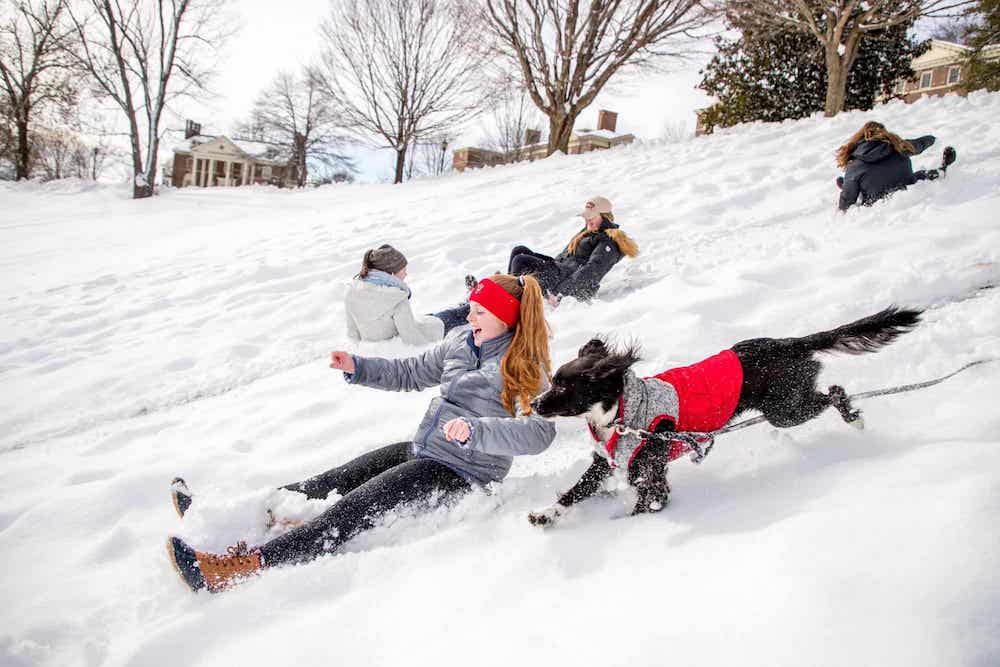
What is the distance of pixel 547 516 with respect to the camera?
2.12m

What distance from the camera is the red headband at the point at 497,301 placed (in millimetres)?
2521

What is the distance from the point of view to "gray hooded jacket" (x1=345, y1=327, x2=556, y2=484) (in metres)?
2.12

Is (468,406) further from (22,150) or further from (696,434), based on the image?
(22,150)

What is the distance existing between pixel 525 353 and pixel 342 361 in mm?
898

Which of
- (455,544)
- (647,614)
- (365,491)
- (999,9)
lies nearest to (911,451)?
(647,614)

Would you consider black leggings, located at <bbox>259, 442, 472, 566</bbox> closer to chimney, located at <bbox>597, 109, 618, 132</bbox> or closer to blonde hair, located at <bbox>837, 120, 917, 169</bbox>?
blonde hair, located at <bbox>837, 120, 917, 169</bbox>

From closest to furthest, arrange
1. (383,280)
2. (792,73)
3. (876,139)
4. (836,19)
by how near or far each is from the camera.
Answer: (383,280) < (876,139) < (836,19) < (792,73)

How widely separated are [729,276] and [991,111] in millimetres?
7119

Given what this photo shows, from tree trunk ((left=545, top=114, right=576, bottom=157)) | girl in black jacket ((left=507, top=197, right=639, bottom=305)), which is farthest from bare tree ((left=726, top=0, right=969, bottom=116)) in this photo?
girl in black jacket ((left=507, top=197, right=639, bottom=305))

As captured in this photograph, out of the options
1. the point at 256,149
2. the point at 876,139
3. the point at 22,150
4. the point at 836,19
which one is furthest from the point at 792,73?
the point at 256,149

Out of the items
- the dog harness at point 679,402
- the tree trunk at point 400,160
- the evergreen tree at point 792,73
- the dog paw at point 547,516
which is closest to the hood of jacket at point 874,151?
the dog harness at point 679,402

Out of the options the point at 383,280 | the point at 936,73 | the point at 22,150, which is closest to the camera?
the point at 383,280

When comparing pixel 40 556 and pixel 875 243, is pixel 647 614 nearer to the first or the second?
pixel 40 556

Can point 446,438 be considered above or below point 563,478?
above
